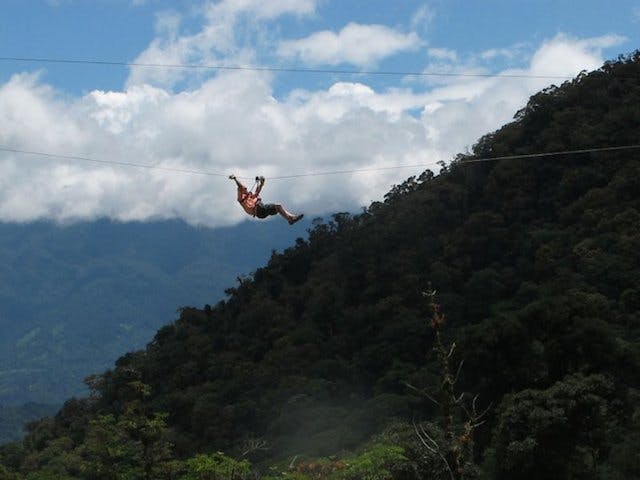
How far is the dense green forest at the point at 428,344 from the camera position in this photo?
70.2 feet

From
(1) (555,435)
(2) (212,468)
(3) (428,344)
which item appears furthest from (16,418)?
(2) (212,468)

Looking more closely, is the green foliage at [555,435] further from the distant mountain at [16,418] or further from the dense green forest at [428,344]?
the distant mountain at [16,418]

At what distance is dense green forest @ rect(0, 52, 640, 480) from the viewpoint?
2141 cm

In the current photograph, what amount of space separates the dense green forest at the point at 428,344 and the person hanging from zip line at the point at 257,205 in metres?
4.48

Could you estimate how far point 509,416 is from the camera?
2198 cm

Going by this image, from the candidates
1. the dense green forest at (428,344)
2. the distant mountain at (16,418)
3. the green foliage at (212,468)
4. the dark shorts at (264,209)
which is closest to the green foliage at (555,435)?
the dense green forest at (428,344)

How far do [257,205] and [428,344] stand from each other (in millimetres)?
30258

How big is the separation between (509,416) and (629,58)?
129ft

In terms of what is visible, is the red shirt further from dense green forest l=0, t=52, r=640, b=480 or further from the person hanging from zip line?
dense green forest l=0, t=52, r=640, b=480

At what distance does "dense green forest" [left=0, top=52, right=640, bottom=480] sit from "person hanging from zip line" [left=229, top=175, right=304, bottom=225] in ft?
14.7

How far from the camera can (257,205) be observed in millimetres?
14016

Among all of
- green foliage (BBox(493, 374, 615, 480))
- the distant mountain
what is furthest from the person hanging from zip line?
the distant mountain

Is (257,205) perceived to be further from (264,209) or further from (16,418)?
(16,418)

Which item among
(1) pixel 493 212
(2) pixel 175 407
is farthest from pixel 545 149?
(2) pixel 175 407
